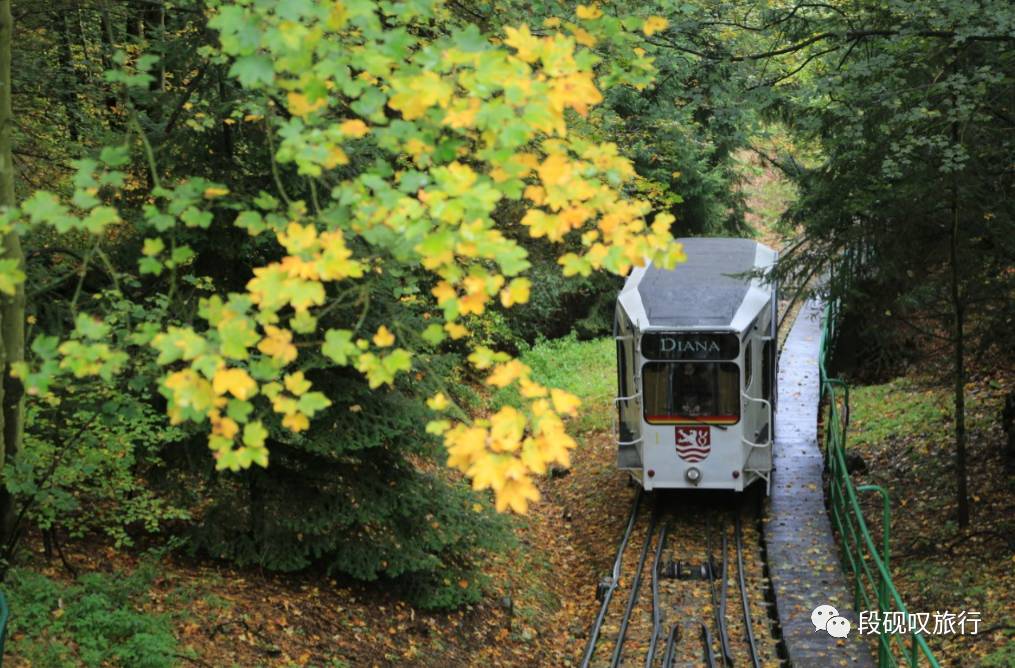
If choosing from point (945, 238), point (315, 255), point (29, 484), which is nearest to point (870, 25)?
point (945, 238)

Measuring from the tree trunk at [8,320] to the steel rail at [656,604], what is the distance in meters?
6.75

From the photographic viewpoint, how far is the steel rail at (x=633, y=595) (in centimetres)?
1090

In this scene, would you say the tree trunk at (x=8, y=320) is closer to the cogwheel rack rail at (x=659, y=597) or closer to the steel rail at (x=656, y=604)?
the cogwheel rack rail at (x=659, y=597)

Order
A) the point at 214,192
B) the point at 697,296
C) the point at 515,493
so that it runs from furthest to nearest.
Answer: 1. the point at 697,296
2. the point at 214,192
3. the point at 515,493

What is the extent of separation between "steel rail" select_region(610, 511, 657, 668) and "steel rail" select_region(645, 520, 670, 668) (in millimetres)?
155

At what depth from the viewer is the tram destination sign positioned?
13.2 metres

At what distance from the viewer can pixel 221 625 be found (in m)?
8.20

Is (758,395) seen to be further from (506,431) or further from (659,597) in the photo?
(506,431)

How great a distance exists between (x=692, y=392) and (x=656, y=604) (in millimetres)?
3023

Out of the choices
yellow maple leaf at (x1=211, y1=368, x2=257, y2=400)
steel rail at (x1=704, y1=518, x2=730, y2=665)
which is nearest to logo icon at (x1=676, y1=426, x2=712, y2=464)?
steel rail at (x1=704, y1=518, x2=730, y2=665)

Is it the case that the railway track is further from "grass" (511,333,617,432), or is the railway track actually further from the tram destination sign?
"grass" (511,333,617,432)

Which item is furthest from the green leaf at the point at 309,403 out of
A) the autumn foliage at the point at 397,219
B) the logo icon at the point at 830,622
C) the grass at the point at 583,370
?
the grass at the point at 583,370

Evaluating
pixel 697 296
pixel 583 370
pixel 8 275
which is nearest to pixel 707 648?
pixel 697 296

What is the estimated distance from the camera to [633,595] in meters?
12.5
